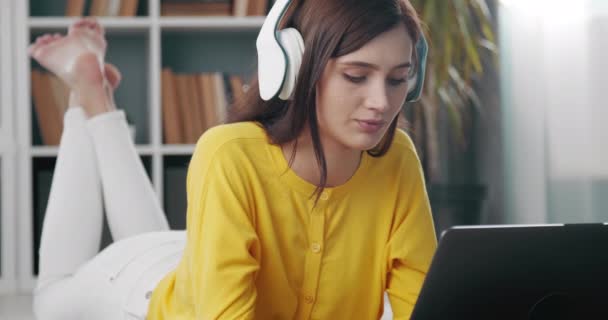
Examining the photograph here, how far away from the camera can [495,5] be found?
11.9 feet

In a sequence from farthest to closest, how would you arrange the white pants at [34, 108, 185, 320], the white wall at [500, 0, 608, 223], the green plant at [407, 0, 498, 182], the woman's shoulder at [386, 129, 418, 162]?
1. the green plant at [407, 0, 498, 182]
2. the white wall at [500, 0, 608, 223]
3. the white pants at [34, 108, 185, 320]
4. the woman's shoulder at [386, 129, 418, 162]

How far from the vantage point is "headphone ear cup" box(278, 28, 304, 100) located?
114 centimetres

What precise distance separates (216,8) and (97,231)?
1.23 metres

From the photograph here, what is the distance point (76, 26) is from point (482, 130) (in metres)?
1.80

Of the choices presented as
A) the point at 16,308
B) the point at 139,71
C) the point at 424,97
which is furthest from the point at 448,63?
the point at 16,308

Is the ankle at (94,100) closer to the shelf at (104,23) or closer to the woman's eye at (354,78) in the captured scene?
the shelf at (104,23)

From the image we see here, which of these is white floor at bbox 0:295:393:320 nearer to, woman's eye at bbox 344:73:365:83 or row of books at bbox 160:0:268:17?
row of books at bbox 160:0:268:17

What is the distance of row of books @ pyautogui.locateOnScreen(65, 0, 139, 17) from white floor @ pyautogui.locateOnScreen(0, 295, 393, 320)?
39.4 inches

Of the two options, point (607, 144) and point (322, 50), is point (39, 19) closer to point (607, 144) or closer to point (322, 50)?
point (607, 144)

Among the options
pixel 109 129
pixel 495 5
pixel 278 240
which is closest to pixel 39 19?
pixel 109 129

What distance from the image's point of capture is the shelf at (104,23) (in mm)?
3088

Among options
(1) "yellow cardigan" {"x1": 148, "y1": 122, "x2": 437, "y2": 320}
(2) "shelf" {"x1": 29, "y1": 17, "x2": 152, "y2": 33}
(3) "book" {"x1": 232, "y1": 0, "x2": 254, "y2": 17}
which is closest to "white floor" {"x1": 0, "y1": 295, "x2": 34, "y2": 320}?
(2) "shelf" {"x1": 29, "y1": 17, "x2": 152, "y2": 33}

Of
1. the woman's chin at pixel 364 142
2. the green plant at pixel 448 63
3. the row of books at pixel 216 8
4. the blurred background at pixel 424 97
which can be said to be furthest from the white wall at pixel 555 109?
the woman's chin at pixel 364 142

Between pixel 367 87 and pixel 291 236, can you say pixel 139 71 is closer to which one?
pixel 291 236
